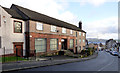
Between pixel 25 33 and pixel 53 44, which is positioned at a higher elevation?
pixel 25 33

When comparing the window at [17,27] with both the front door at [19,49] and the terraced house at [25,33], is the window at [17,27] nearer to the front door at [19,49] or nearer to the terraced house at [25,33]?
the terraced house at [25,33]

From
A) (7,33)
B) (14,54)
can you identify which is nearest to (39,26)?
(7,33)

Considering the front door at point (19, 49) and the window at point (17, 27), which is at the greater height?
the window at point (17, 27)

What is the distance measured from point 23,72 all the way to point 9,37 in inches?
350

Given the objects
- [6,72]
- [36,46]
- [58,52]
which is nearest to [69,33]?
[58,52]

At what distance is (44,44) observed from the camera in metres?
20.0

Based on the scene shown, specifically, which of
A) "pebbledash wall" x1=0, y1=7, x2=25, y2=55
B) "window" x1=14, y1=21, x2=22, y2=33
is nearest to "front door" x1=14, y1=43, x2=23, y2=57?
"pebbledash wall" x1=0, y1=7, x2=25, y2=55

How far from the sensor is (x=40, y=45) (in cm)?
1909

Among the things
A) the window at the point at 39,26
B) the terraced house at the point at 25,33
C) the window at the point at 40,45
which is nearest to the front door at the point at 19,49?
the terraced house at the point at 25,33

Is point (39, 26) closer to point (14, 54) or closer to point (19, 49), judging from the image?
point (19, 49)

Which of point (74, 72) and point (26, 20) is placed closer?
point (74, 72)

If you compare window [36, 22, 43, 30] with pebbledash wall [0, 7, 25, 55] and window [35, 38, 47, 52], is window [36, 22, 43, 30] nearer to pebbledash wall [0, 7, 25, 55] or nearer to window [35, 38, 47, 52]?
window [35, 38, 47, 52]

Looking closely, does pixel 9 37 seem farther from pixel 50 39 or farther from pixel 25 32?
pixel 50 39

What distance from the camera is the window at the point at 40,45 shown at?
1836 cm
